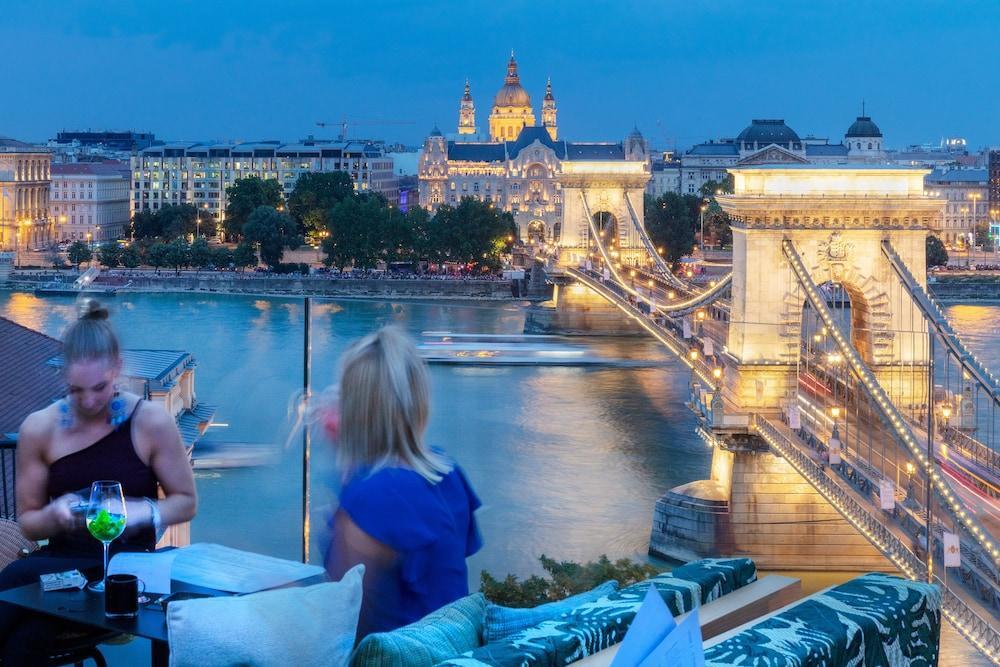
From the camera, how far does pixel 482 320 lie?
67.9 feet

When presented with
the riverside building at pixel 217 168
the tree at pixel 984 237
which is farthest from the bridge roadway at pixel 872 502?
the riverside building at pixel 217 168

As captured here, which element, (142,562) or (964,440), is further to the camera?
(964,440)

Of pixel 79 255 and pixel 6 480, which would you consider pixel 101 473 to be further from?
pixel 79 255

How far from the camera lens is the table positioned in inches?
60.5

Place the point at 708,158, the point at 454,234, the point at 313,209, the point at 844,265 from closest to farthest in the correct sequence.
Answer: the point at 844,265 → the point at 454,234 → the point at 313,209 → the point at 708,158

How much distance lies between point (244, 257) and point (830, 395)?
62.5 ft

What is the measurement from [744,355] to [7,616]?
6.43m

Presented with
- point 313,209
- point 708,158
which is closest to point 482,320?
point 313,209

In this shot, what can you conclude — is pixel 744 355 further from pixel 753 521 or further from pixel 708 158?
pixel 708 158

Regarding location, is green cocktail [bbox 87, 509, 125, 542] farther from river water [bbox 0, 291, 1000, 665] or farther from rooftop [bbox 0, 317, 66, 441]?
rooftop [bbox 0, 317, 66, 441]

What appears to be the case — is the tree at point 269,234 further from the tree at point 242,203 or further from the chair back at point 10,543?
the chair back at point 10,543

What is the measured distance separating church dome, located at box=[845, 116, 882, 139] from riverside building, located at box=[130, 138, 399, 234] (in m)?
12.4

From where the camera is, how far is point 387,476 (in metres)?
1.51

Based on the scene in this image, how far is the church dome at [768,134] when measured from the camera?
135 ft
